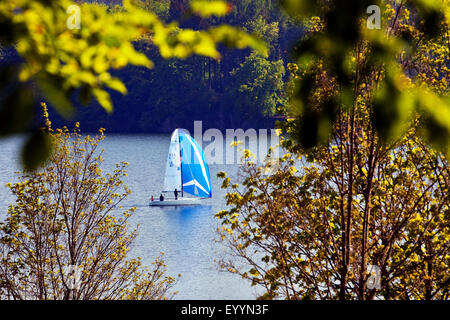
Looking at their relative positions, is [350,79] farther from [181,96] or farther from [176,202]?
[181,96]

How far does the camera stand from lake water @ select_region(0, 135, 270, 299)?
26.3 metres

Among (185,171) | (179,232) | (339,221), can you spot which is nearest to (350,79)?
(339,221)

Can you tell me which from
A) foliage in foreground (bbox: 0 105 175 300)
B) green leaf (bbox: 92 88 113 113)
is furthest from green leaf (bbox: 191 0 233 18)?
foliage in foreground (bbox: 0 105 175 300)

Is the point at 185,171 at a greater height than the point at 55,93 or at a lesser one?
greater

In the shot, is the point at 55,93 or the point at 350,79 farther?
the point at 350,79

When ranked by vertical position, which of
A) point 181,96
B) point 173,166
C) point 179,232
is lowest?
point 179,232

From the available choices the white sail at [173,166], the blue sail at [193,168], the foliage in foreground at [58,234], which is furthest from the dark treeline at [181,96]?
the foliage in foreground at [58,234]

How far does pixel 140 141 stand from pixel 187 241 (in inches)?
1825

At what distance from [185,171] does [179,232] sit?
22.1ft

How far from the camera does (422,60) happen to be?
9.39 metres

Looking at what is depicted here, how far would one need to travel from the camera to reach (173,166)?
1670 inches

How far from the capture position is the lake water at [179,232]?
26.3 m

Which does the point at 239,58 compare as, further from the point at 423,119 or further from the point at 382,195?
the point at 423,119
